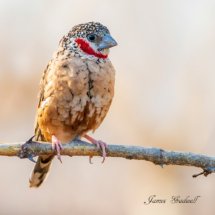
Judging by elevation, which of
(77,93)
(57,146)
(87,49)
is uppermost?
(87,49)

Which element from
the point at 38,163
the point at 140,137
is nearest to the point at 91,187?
the point at 140,137

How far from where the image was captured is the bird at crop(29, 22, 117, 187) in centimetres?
739

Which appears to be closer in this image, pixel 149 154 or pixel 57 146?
pixel 149 154

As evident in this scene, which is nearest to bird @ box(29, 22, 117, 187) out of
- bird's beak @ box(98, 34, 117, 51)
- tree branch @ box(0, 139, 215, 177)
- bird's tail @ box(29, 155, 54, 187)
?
bird's beak @ box(98, 34, 117, 51)

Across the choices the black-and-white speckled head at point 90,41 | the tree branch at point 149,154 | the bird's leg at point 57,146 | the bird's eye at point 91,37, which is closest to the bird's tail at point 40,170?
the bird's leg at point 57,146

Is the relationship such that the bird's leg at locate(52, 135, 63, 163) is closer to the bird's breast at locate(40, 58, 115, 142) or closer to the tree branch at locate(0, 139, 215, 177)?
the tree branch at locate(0, 139, 215, 177)

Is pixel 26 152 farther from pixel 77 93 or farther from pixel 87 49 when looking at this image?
pixel 87 49

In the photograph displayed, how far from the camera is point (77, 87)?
24.1ft

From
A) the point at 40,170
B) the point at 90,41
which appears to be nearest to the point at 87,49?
the point at 90,41

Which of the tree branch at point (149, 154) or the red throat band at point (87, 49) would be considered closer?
the tree branch at point (149, 154)

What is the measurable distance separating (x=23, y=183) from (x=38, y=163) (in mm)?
2539

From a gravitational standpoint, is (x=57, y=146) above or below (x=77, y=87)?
below

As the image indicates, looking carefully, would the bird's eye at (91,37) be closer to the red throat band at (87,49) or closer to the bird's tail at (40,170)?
the red throat band at (87,49)

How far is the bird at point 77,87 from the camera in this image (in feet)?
24.2
